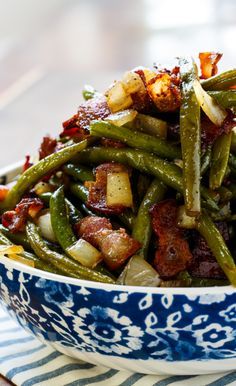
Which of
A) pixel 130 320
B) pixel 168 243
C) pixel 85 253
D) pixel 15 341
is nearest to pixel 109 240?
pixel 85 253

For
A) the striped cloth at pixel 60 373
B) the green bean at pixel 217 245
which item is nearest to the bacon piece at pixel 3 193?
the striped cloth at pixel 60 373

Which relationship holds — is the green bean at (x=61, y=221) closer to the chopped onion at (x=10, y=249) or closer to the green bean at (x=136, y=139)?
the chopped onion at (x=10, y=249)

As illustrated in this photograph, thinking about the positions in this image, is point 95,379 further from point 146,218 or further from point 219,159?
point 219,159

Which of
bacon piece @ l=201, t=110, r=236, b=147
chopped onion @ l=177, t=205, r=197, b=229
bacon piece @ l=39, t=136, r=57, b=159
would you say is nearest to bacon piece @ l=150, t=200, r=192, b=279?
chopped onion @ l=177, t=205, r=197, b=229

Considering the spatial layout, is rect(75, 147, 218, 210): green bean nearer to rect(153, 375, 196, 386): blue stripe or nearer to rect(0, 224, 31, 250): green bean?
rect(0, 224, 31, 250): green bean

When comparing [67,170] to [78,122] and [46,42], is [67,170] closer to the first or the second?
[78,122]

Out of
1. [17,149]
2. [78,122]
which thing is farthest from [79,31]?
[78,122]
